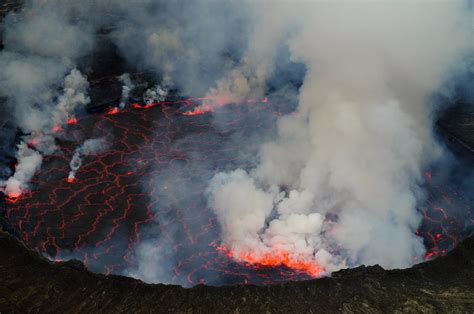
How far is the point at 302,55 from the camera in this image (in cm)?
2680

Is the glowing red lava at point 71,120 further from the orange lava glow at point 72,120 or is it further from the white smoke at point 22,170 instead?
the white smoke at point 22,170

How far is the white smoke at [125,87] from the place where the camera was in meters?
31.8

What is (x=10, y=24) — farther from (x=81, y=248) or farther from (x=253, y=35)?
(x=81, y=248)

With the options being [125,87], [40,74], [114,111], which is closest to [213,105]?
[125,87]

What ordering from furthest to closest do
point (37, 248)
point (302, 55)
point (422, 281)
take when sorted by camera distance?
point (302, 55) → point (37, 248) → point (422, 281)

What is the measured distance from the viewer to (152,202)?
21219mm

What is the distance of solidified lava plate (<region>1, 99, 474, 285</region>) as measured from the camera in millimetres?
17516

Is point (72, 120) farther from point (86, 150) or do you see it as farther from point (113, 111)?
point (86, 150)

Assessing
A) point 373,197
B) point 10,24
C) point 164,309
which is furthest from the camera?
point 10,24

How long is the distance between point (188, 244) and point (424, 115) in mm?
17544

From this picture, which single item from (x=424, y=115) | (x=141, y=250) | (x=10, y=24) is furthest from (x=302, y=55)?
(x=10, y=24)

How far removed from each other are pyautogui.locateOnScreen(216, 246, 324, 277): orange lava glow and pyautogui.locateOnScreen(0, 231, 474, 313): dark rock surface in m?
2.29

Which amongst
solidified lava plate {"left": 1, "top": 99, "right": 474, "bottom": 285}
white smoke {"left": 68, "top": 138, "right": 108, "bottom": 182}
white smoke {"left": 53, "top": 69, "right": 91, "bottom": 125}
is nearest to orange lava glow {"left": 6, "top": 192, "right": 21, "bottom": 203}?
solidified lava plate {"left": 1, "top": 99, "right": 474, "bottom": 285}

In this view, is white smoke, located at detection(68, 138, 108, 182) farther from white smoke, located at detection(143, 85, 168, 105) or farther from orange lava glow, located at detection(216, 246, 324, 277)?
orange lava glow, located at detection(216, 246, 324, 277)
